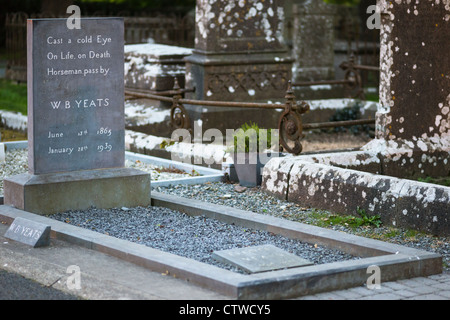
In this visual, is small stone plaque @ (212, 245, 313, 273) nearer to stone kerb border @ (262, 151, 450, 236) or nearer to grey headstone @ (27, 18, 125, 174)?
stone kerb border @ (262, 151, 450, 236)

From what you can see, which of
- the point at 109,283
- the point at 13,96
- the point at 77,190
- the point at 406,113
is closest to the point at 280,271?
the point at 109,283

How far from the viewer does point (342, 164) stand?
27.9 ft

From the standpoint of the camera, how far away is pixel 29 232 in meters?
6.62

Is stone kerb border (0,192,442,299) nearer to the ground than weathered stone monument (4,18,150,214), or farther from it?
nearer to the ground

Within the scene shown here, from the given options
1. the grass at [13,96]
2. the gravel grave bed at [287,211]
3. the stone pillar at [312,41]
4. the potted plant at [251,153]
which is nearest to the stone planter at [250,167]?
the potted plant at [251,153]

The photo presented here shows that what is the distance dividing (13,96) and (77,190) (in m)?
9.59

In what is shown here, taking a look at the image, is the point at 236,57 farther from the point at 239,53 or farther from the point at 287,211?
the point at 287,211

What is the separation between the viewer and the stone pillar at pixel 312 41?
59.9 ft

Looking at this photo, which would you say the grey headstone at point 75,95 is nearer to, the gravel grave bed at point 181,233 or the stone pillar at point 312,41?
the gravel grave bed at point 181,233

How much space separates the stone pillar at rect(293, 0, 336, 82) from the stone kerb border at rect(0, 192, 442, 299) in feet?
37.2

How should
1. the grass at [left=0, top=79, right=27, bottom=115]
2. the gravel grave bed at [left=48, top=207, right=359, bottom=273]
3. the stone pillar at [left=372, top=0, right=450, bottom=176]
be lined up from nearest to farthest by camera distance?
1. the gravel grave bed at [left=48, top=207, right=359, bottom=273]
2. the stone pillar at [left=372, top=0, right=450, bottom=176]
3. the grass at [left=0, top=79, right=27, bottom=115]

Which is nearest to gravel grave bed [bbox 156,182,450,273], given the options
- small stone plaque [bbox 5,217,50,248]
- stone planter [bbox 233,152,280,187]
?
stone planter [bbox 233,152,280,187]

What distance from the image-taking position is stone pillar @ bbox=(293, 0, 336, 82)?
719 inches
